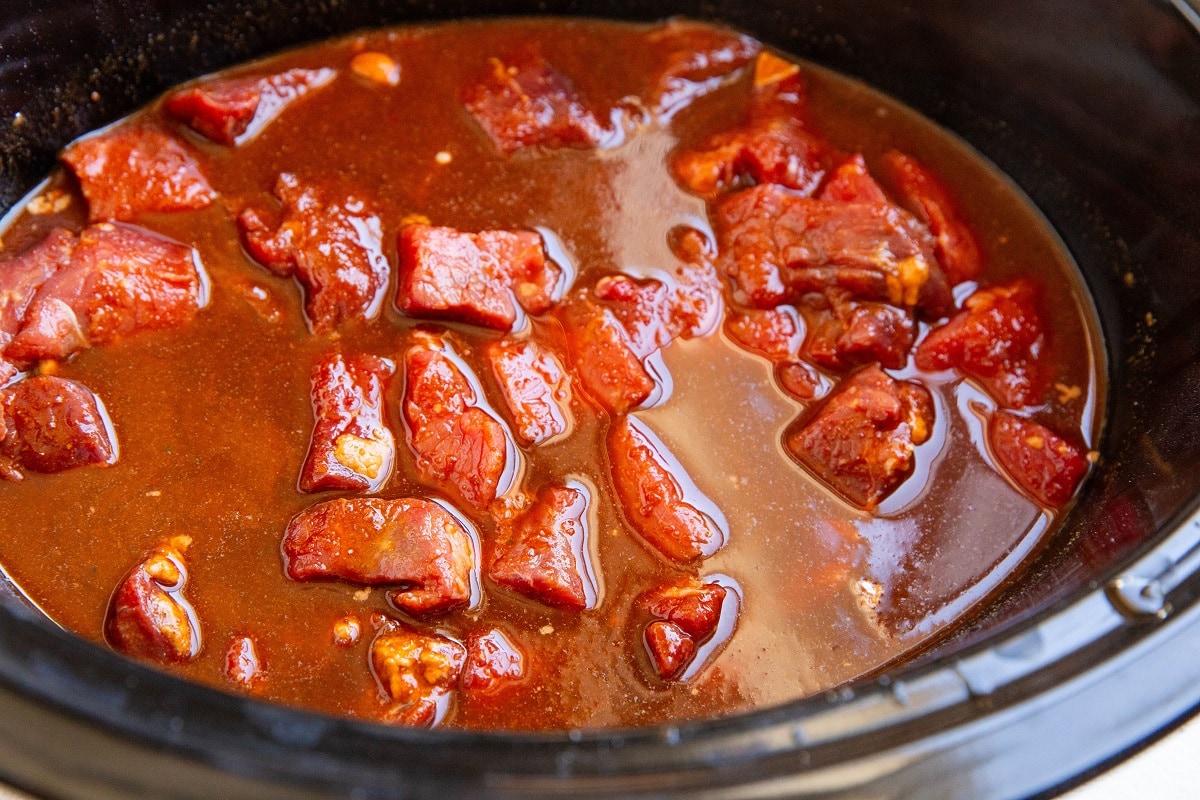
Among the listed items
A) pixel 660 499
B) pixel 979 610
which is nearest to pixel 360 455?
pixel 660 499

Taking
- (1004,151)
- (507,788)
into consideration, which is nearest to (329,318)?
(507,788)

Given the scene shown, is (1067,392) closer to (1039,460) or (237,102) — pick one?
(1039,460)

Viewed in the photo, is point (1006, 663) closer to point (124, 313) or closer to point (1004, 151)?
point (1004, 151)

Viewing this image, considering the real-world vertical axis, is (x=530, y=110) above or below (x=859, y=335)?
above

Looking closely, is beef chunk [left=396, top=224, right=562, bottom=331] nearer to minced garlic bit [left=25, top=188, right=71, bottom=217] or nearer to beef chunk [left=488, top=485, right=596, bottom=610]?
beef chunk [left=488, top=485, right=596, bottom=610]

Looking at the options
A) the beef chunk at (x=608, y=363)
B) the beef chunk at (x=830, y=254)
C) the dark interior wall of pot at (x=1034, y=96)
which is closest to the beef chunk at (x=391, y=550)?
the beef chunk at (x=608, y=363)

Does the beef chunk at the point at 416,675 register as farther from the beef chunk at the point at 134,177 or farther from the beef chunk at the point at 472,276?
the beef chunk at the point at 134,177
